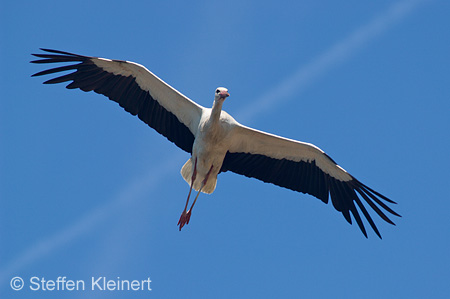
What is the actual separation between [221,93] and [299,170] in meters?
1.88

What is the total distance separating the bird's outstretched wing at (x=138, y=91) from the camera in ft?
39.4

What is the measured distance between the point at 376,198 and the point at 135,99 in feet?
12.4

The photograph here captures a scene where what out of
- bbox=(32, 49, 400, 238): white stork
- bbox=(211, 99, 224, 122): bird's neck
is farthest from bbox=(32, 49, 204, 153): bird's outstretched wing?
bbox=(211, 99, 224, 122): bird's neck

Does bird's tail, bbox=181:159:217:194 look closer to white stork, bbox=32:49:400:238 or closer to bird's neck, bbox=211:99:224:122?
white stork, bbox=32:49:400:238

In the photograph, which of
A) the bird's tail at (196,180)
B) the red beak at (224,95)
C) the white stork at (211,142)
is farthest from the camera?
the bird's tail at (196,180)

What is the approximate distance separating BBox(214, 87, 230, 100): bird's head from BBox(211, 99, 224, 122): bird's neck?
0.18ft

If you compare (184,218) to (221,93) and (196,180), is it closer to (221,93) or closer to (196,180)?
(196,180)

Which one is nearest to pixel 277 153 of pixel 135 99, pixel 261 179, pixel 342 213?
pixel 261 179

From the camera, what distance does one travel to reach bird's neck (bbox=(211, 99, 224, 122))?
11531 millimetres

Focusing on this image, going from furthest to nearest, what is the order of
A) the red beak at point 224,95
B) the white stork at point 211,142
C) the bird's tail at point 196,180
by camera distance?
the bird's tail at point 196,180 → the white stork at point 211,142 → the red beak at point 224,95

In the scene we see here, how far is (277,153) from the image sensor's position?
12438 millimetres

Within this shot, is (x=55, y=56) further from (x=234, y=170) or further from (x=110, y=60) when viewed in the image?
(x=234, y=170)

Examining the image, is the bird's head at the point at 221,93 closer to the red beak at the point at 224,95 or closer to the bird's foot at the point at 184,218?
the red beak at the point at 224,95

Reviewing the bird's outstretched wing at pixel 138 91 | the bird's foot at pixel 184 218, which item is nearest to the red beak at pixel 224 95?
the bird's outstretched wing at pixel 138 91
